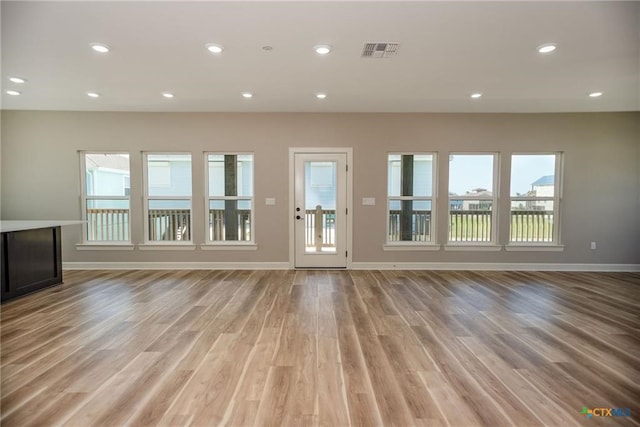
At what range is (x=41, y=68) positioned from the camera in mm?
3348

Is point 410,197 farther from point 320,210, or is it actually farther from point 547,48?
point 547,48

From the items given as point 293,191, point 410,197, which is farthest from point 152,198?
point 410,197

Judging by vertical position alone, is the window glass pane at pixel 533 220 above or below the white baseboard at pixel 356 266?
above

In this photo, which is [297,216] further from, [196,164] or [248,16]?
[248,16]

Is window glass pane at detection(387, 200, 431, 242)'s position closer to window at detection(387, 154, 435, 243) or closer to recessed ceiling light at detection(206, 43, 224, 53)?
window at detection(387, 154, 435, 243)

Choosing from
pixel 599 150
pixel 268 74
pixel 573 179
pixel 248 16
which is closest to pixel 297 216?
pixel 268 74

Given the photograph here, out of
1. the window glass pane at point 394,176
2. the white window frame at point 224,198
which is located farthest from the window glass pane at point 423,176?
the white window frame at point 224,198

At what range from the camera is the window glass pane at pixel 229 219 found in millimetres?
5320

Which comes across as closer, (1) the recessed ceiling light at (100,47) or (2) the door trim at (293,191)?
(1) the recessed ceiling light at (100,47)

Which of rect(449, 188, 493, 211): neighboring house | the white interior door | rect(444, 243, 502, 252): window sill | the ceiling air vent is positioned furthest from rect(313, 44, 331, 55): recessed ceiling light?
rect(444, 243, 502, 252): window sill

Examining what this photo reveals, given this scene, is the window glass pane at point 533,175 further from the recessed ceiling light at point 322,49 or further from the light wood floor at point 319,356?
the recessed ceiling light at point 322,49

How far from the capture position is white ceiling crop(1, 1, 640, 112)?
2338 millimetres

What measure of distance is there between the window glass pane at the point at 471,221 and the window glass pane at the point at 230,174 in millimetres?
3711

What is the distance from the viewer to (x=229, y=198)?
5.30 m
